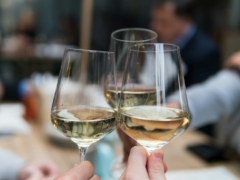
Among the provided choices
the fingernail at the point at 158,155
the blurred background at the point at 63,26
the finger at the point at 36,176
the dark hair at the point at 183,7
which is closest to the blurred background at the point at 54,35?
the blurred background at the point at 63,26

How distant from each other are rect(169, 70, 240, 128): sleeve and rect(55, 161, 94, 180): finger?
905mm

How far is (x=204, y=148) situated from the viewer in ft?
4.08

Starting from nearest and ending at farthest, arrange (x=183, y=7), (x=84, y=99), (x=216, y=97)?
(x=84, y=99) → (x=216, y=97) → (x=183, y=7)

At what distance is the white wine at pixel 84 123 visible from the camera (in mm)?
540

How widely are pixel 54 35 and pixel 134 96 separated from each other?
20.0ft

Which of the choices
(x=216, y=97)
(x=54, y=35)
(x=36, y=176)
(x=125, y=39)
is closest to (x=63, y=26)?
(x=54, y=35)

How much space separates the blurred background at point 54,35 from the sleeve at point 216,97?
0.12m

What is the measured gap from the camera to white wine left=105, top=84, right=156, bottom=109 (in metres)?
0.55

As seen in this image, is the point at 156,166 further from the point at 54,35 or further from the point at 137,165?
the point at 54,35

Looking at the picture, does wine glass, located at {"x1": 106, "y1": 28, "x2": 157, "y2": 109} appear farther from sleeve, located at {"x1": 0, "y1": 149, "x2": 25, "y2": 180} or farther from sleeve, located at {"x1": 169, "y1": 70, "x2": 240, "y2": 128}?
sleeve, located at {"x1": 169, "y1": 70, "x2": 240, "y2": 128}

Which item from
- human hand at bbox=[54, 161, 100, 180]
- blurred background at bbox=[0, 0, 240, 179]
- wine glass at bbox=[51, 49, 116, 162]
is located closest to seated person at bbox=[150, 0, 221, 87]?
Result: blurred background at bbox=[0, 0, 240, 179]

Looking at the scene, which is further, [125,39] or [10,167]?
[10,167]

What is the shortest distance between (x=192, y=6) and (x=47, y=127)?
1566 millimetres

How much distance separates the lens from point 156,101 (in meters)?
0.54
